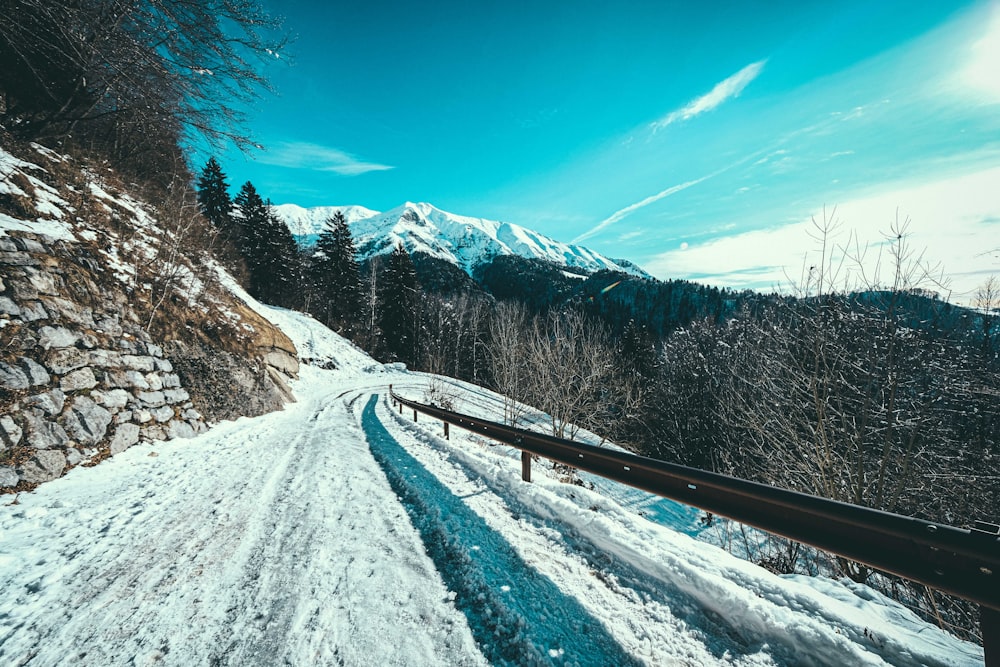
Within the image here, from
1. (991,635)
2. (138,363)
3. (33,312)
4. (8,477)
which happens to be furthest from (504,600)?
(138,363)

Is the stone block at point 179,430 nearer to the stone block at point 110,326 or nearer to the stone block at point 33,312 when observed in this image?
the stone block at point 110,326

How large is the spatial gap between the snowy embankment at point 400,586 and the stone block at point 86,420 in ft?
3.25

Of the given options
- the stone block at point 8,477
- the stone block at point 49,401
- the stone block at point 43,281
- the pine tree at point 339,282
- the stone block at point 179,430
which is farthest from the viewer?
the pine tree at point 339,282

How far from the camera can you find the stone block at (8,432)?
4.62 m

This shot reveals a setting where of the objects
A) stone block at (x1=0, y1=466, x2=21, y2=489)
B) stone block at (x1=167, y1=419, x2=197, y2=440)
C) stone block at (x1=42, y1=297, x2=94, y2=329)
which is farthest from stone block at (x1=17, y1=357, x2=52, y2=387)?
stone block at (x1=167, y1=419, x2=197, y2=440)

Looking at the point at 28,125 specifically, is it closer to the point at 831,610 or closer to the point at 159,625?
the point at 159,625

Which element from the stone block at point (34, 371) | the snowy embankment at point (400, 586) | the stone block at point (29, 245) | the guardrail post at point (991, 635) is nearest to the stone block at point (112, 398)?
the stone block at point (34, 371)

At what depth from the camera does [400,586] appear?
107 inches

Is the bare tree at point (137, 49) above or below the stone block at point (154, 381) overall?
above

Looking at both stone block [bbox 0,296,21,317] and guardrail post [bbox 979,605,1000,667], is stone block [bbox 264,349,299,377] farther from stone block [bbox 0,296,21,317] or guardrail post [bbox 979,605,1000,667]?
guardrail post [bbox 979,605,1000,667]

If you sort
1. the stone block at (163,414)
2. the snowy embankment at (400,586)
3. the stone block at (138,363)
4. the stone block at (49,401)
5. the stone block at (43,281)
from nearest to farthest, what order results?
1. the snowy embankment at (400,586)
2. the stone block at (49,401)
3. the stone block at (43,281)
4. the stone block at (138,363)
5. the stone block at (163,414)

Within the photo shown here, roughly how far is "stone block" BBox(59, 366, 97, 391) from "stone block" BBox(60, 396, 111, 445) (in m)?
0.20

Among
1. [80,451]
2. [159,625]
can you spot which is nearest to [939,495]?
[159,625]

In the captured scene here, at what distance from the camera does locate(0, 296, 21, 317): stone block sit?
5333 mm
